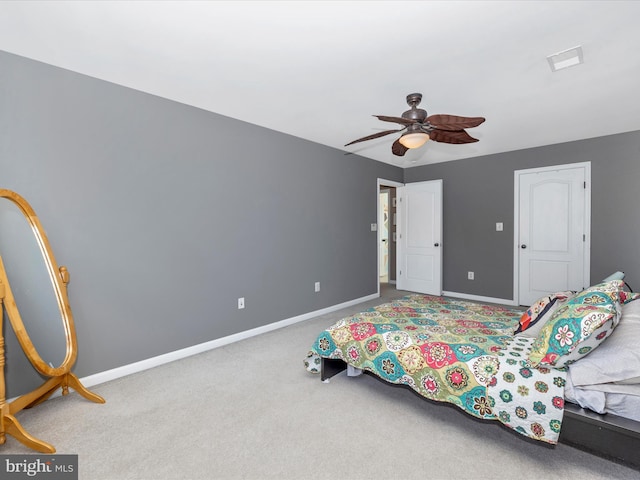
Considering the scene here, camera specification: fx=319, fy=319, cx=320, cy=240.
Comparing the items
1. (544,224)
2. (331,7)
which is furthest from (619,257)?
(331,7)

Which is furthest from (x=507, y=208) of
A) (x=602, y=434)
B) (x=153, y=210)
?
(x=153, y=210)

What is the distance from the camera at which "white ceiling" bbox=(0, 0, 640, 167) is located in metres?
1.80

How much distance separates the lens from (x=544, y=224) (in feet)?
15.2

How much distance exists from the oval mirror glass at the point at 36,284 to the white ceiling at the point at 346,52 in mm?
1162

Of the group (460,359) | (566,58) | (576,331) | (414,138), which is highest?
(566,58)

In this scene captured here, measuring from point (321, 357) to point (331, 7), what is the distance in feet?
7.71

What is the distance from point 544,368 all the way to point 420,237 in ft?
13.7

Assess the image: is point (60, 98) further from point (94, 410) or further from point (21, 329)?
point (94, 410)

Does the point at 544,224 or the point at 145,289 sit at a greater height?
the point at 544,224

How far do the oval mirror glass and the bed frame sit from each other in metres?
3.02

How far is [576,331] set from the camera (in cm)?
158

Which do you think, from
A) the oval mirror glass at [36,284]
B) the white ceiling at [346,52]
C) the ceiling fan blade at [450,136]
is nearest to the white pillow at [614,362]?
the ceiling fan blade at [450,136]

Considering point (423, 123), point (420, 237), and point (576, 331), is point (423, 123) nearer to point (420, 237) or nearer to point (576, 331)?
point (576, 331)

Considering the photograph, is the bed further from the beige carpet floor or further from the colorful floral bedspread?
the beige carpet floor
